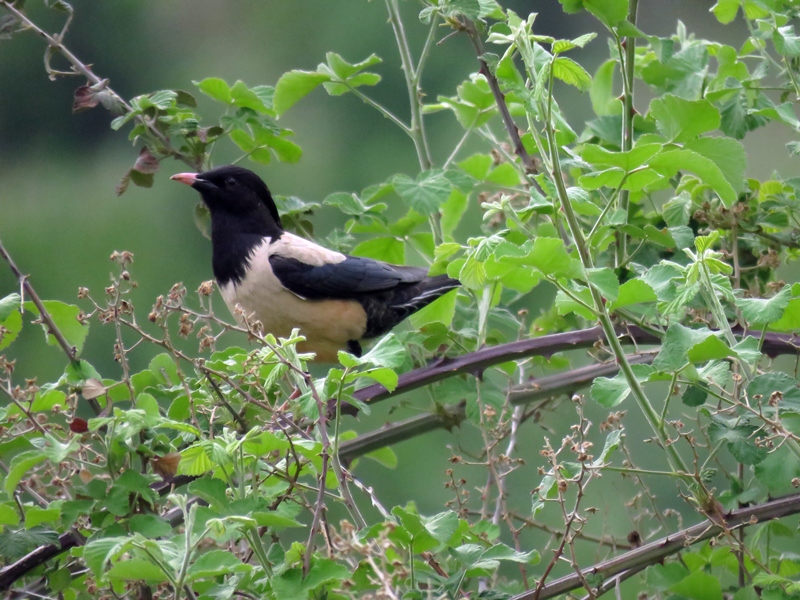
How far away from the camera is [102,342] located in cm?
821

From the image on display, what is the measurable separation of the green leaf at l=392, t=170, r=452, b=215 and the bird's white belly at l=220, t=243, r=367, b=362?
0.83 m

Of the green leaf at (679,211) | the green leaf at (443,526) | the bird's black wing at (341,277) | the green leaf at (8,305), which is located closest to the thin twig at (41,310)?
the green leaf at (8,305)

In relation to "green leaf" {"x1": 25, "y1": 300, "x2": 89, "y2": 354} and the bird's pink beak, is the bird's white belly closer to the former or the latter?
the bird's pink beak

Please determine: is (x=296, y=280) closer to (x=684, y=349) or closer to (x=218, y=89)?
(x=218, y=89)

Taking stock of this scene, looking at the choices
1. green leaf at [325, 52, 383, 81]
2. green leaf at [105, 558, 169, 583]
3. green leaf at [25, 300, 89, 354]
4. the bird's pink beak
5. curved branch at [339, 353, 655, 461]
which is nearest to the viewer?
green leaf at [105, 558, 169, 583]

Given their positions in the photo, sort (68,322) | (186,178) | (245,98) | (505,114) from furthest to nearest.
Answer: (186,178) < (245,98) < (505,114) < (68,322)

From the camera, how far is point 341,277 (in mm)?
2500

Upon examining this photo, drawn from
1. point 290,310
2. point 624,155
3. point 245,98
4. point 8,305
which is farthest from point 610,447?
point 290,310

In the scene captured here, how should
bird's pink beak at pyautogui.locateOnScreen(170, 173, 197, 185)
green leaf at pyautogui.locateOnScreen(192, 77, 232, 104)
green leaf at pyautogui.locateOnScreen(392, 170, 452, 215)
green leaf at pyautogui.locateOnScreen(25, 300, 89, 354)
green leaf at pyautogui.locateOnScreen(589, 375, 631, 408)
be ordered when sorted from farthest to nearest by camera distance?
bird's pink beak at pyautogui.locateOnScreen(170, 173, 197, 185)
green leaf at pyautogui.locateOnScreen(192, 77, 232, 104)
green leaf at pyautogui.locateOnScreen(392, 170, 452, 215)
green leaf at pyautogui.locateOnScreen(25, 300, 89, 354)
green leaf at pyautogui.locateOnScreen(589, 375, 631, 408)

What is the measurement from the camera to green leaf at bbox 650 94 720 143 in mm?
1222

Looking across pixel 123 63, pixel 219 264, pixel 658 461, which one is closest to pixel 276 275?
pixel 219 264

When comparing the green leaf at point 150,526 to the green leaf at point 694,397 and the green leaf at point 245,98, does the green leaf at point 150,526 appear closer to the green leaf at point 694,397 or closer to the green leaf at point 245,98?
the green leaf at point 694,397

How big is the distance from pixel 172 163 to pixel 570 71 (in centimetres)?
769

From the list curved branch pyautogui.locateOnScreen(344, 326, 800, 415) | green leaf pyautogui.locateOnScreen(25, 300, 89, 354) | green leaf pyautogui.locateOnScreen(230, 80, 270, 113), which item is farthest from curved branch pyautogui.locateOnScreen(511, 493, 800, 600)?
green leaf pyautogui.locateOnScreen(230, 80, 270, 113)
